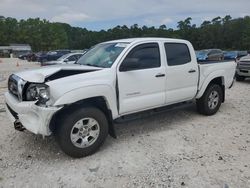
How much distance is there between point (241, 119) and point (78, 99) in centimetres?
399

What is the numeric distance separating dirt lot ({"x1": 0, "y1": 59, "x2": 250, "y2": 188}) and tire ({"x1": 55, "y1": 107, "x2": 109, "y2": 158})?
0.17 metres

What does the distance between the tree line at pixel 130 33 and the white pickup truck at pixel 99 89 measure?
7640 centimetres

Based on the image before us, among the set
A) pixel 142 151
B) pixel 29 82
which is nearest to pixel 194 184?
pixel 142 151

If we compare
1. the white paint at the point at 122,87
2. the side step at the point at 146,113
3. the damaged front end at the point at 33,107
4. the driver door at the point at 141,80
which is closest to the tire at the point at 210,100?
the white paint at the point at 122,87

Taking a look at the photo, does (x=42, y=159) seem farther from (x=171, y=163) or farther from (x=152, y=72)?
(x=152, y=72)

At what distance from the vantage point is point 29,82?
3844mm

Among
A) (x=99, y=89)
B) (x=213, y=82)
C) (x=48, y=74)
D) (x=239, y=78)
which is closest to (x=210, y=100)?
(x=213, y=82)

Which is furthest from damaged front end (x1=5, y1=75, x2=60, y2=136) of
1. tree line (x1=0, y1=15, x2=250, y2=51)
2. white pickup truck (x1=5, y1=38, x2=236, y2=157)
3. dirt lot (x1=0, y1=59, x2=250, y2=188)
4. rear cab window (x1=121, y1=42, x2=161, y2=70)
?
tree line (x1=0, y1=15, x2=250, y2=51)

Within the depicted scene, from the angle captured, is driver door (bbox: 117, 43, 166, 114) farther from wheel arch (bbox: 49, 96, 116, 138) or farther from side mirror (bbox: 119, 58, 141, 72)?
wheel arch (bbox: 49, 96, 116, 138)

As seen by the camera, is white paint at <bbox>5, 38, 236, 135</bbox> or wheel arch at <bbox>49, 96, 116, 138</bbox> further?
wheel arch at <bbox>49, 96, 116, 138</bbox>

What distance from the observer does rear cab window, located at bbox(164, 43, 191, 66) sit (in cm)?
512

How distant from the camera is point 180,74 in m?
5.24

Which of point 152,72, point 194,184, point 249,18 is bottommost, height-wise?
point 194,184

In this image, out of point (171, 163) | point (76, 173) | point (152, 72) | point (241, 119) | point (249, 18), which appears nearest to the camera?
point (76, 173)
